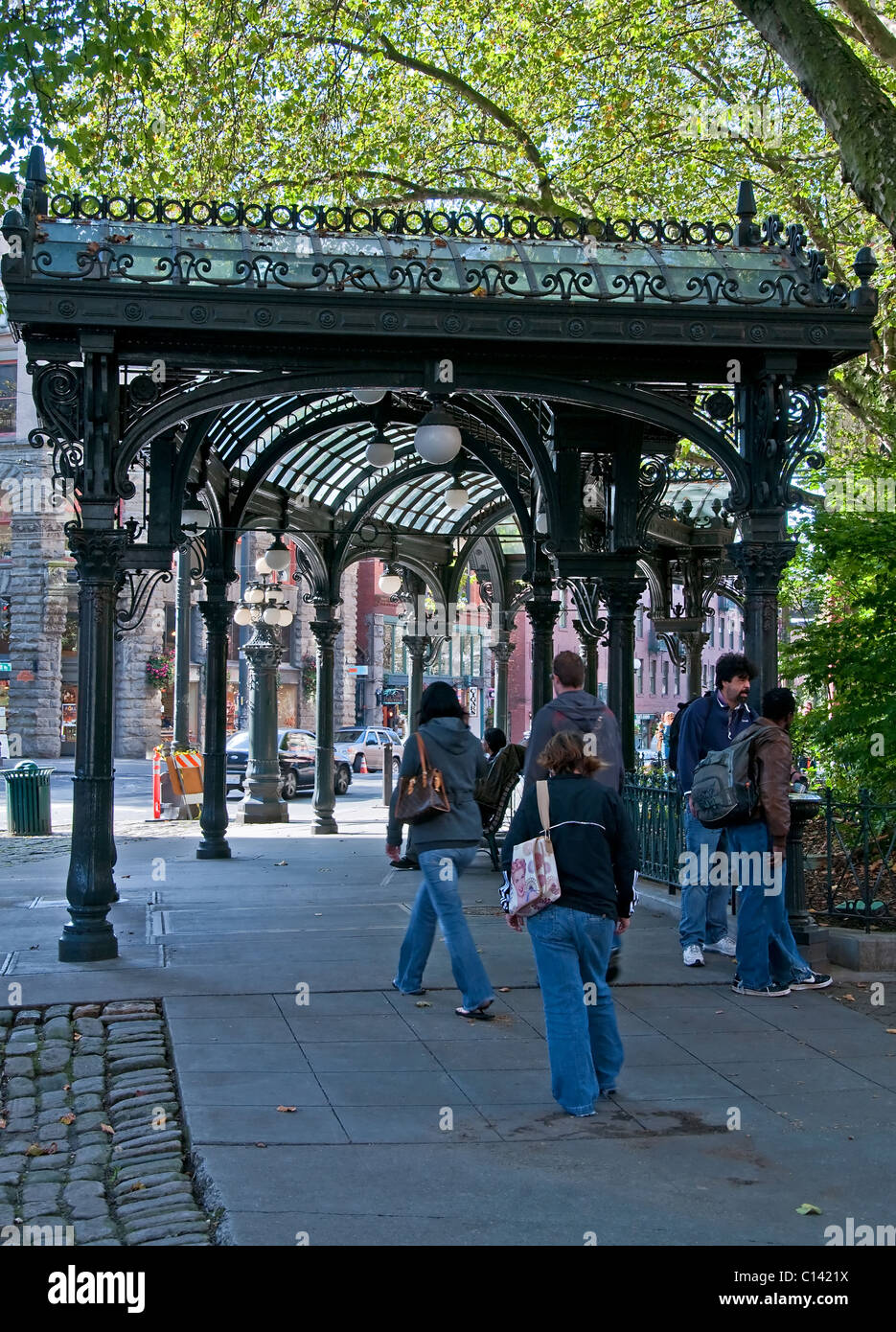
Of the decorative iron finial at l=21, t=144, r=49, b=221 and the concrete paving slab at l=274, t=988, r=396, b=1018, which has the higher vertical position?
the decorative iron finial at l=21, t=144, r=49, b=221

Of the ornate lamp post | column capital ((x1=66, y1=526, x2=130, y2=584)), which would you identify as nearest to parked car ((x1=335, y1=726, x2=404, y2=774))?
the ornate lamp post

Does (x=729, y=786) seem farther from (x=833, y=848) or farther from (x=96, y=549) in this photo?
(x=96, y=549)

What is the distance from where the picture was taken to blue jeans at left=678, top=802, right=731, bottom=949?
30.2 ft

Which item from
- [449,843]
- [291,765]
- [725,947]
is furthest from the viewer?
[291,765]

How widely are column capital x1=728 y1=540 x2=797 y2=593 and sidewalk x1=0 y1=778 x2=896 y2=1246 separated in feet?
8.74

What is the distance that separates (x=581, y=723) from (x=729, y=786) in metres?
1.34

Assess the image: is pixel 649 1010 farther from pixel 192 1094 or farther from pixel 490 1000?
pixel 192 1094

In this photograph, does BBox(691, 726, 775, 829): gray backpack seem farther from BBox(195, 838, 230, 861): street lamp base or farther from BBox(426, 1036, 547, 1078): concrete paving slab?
BBox(195, 838, 230, 861): street lamp base

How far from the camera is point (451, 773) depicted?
311 inches

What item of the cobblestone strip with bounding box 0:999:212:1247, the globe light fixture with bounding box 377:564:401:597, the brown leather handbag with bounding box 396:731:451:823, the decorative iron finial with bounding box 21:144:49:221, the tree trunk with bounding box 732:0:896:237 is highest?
the tree trunk with bounding box 732:0:896:237

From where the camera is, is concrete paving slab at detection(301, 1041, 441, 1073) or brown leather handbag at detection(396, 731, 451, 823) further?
brown leather handbag at detection(396, 731, 451, 823)

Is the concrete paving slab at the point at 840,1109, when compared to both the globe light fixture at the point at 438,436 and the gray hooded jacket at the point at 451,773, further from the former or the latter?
the globe light fixture at the point at 438,436

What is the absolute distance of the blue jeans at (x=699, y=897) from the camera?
30.2 ft

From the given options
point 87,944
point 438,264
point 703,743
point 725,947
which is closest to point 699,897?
point 725,947
